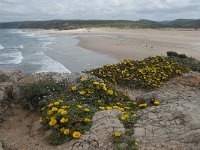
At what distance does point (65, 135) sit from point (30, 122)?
166cm

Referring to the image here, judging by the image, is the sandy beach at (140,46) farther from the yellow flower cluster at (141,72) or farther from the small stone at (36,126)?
the small stone at (36,126)

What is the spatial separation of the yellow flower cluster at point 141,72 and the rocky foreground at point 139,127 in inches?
111

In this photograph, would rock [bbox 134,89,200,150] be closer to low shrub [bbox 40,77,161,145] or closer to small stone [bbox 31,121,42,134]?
low shrub [bbox 40,77,161,145]

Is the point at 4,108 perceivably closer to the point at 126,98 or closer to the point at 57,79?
the point at 57,79

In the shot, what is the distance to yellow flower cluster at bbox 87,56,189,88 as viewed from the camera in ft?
32.3

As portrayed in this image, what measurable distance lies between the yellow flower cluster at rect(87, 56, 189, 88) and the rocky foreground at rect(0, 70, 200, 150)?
2.81 meters

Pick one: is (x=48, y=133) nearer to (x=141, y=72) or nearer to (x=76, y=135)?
(x=76, y=135)

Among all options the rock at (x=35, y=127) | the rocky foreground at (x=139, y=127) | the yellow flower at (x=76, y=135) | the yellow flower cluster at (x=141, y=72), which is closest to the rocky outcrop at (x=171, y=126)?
the rocky foreground at (x=139, y=127)

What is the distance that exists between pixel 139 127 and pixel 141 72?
486 cm

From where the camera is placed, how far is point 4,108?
7.09 m

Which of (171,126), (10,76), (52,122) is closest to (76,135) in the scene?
(52,122)

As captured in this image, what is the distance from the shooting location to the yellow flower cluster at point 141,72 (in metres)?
9.84

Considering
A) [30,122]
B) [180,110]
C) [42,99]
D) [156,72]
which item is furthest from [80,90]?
[156,72]

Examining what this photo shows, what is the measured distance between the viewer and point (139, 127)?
546cm
